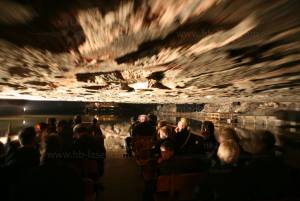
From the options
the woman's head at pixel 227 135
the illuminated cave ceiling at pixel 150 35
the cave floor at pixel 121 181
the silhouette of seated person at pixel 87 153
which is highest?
the illuminated cave ceiling at pixel 150 35

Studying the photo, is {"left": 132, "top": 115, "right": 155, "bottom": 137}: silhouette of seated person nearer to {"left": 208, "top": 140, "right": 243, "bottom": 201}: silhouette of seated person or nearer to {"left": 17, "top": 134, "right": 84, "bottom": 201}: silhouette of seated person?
{"left": 208, "top": 140, "right": 243, "bottom": 201}: silhouette of seated person

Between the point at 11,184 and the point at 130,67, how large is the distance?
6.06 feet

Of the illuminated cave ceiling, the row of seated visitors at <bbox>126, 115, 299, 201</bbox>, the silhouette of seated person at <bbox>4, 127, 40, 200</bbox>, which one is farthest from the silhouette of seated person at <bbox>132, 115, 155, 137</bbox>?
the illuminated cave ceiling

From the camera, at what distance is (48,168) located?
6.10 feet

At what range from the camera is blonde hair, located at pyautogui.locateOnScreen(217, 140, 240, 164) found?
2.29 metres

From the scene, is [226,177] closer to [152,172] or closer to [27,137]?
[152,172]

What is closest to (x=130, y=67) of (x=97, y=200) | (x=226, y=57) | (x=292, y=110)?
(x=226, y=57)

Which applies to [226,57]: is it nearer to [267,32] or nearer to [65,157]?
[267,32]

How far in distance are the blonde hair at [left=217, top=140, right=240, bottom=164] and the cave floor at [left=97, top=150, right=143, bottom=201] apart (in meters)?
1.95

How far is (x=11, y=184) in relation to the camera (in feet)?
7.07

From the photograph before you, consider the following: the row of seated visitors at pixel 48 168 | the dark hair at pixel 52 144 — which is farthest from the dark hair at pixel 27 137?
the dark hair at pixel 52 144

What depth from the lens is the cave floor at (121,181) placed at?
365 cm

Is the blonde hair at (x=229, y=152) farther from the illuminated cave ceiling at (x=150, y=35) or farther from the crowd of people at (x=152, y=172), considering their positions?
the illuminated cave ceiling at (x=150, y=35)

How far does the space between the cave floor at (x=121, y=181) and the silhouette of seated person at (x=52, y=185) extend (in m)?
1.88
